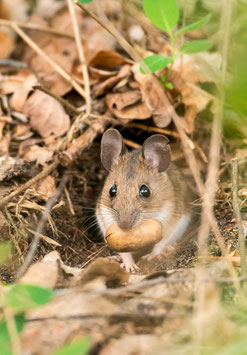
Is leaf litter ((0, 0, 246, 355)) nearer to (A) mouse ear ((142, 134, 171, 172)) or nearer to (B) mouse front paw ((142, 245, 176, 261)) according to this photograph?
(B) mouse front paw ((142, 245, 176, 261))

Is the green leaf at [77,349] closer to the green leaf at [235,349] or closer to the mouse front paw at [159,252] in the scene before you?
the green leaf at [235,349]

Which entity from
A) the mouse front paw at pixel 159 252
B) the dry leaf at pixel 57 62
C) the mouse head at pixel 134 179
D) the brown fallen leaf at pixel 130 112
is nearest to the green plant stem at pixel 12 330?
the mouse head at pixel 134 179

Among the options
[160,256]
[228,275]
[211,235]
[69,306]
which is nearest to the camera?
[69,306]

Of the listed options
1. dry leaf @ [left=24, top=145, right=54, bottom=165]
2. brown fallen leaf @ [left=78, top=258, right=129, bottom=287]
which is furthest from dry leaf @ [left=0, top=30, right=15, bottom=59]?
brown fallen leaf @ [left=78, top=258, right=129, bottom=287]

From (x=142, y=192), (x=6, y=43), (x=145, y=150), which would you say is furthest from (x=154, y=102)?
(x=6, y=43)

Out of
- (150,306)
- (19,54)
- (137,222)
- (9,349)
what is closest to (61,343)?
(9,349)

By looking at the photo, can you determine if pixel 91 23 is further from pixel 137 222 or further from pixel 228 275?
pixel 228 275

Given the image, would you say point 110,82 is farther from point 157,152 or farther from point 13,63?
point 13,63
